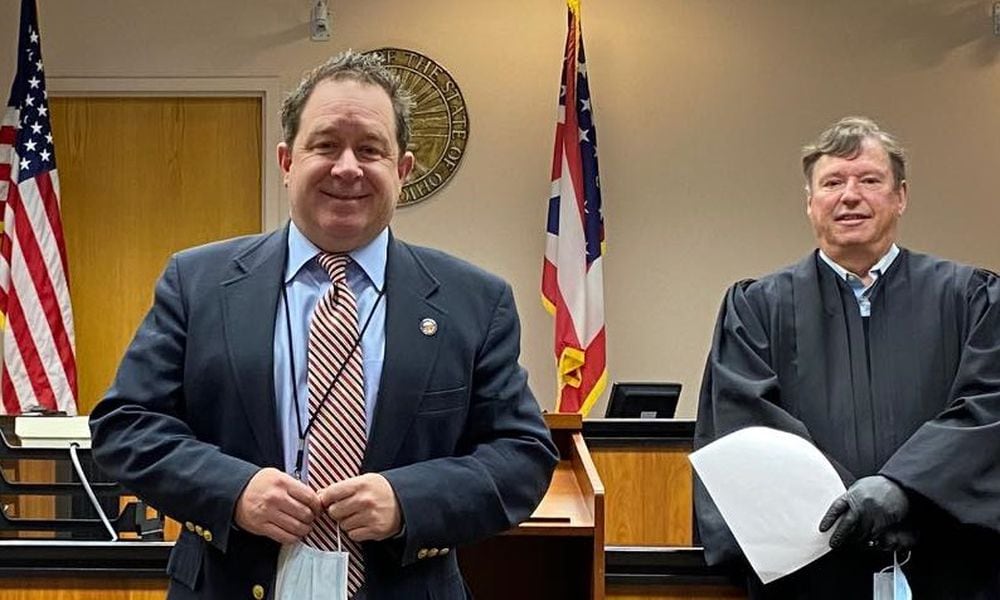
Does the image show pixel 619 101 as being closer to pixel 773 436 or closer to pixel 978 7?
pixel 978 7

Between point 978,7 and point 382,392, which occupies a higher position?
point 978,7

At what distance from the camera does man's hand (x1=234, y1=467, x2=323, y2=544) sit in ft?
4.89

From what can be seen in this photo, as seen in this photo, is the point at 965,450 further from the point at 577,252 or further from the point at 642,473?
the point at 577,252

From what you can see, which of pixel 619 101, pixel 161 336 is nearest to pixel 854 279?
pixel 161 336

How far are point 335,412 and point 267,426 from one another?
0.08 meters

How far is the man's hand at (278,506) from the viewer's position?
1491mm

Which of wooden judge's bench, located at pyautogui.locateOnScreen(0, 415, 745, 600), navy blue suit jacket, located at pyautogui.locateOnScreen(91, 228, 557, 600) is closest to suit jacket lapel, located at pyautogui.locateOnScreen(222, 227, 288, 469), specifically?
navy blue suit jacket, located at pyautogui.locateOnScreen(91, 228, 557, 600)

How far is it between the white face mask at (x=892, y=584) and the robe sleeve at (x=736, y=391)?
0.57ft

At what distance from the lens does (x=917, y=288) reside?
2.63 metres

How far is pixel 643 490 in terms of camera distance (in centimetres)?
415

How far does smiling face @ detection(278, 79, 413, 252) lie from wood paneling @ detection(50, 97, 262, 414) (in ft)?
16.0

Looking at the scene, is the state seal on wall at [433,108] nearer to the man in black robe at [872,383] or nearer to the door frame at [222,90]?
the door frame at [222,90]

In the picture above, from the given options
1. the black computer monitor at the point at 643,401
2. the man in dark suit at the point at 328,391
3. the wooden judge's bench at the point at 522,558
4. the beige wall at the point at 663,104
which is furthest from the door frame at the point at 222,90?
the man in dark suit at the point at 328,391

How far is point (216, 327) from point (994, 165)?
18.1ft
